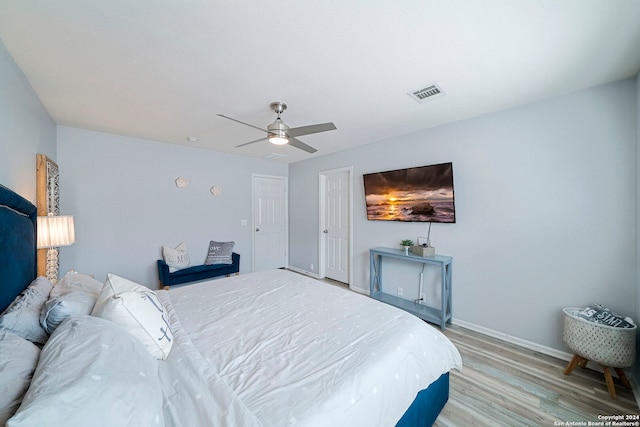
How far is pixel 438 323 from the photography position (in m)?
2.84

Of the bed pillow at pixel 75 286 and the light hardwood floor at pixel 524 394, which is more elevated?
the bed pillow at pixel 75 286

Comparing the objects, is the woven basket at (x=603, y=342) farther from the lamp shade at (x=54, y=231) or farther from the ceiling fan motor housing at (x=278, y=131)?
the lamp shade at (x=54, y=231)

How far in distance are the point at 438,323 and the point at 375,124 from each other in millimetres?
2514

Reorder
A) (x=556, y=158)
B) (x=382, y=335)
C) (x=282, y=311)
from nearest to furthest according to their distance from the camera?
(x=382, y=335) → (x=282, y=311) → (x=556, y=158)

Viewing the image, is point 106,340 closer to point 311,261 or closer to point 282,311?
point 282,311

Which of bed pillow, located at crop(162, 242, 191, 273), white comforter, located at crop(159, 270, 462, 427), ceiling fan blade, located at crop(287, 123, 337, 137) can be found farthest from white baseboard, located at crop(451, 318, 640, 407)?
bed pillow, located at crop(162, 242, 191, 273)

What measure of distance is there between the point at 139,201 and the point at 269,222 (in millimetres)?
2268

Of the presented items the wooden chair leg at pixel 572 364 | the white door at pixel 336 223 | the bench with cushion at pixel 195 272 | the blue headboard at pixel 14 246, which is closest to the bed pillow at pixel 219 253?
the bench with cushion at pixel 195 272

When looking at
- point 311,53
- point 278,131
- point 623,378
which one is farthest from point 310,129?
point 623,378

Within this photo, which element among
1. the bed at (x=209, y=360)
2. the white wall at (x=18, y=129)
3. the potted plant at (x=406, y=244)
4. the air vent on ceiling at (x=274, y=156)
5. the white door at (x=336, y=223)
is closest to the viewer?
the bed at (x=209, y=360)

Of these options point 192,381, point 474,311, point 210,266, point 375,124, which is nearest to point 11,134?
point 192,381

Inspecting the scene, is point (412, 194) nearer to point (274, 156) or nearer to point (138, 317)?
point (274, 156)

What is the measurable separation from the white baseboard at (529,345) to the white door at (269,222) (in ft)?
11.5

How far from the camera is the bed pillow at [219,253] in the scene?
4.18 meters
